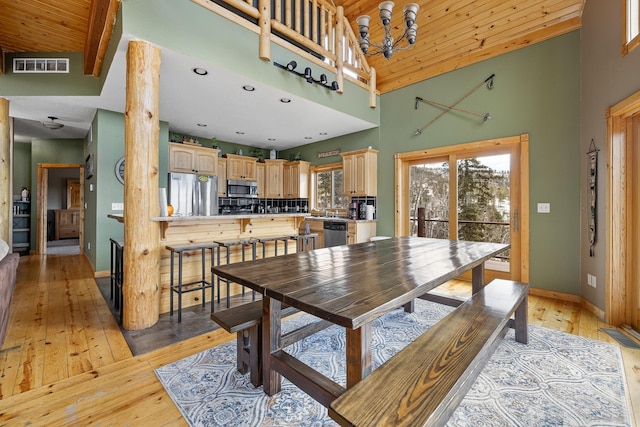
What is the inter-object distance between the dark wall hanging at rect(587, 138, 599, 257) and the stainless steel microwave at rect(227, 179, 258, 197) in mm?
5774

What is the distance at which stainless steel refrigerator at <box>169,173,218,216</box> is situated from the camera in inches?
207

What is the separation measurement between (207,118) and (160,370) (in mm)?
4214

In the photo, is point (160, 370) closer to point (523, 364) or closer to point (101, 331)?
point (101, 331)

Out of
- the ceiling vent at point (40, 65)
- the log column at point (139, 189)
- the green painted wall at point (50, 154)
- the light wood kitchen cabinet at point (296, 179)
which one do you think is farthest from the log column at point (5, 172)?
the light wood kitchen cabinet at point (296, 179)

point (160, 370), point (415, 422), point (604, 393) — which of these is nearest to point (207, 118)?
point (160, 370)

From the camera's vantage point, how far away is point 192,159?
5.62 m

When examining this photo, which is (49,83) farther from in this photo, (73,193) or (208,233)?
(73,193)

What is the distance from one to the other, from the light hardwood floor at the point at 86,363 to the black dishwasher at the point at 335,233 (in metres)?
2.92

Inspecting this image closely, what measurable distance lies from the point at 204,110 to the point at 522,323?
489 cm

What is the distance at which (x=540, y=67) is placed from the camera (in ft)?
11.7

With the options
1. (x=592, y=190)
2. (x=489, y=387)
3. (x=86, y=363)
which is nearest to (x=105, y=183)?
(x=86, y=363)

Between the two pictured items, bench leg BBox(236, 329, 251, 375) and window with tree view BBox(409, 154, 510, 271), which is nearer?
bench leg BBox(236, 329, 251, 375)

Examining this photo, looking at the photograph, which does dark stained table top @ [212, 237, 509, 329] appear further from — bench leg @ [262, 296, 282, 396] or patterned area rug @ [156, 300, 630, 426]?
patterned area rug @ [156, 300, 630, 426]

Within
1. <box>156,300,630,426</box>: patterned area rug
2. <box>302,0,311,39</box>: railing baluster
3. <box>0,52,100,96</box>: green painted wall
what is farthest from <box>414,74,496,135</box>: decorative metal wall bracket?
<box>0,52,100,96</box>: green painted wall
